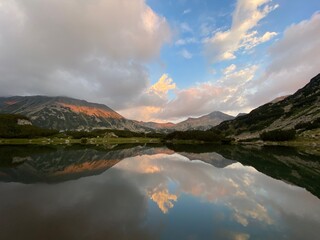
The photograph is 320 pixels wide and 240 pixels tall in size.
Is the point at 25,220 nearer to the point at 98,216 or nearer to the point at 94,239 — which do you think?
the point at 98,216

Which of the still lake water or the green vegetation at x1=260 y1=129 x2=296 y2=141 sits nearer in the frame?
the still lake water

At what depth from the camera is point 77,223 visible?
20859 mm

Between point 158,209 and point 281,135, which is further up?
point 281,135

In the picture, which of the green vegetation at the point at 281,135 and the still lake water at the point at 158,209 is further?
the green vegetation at the point at 281,135

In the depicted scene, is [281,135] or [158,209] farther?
[281,135]

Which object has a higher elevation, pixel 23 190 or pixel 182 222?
pixel 23 190

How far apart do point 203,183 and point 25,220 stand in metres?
27.7

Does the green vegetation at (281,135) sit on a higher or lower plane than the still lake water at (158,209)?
higher

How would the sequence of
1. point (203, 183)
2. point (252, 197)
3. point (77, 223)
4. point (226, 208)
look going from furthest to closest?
1. point (203, 183)
2. point (252, 197)
3. point (226, 208)
4. point (77, 223)

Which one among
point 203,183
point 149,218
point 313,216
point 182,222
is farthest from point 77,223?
point 203,183

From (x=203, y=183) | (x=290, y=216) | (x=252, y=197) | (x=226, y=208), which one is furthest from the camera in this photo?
(x=203, y=183)

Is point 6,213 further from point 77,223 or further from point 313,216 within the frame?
point 313,216

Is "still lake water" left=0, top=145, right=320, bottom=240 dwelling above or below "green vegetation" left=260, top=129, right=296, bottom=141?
below

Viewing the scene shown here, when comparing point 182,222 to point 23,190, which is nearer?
point 182,222
